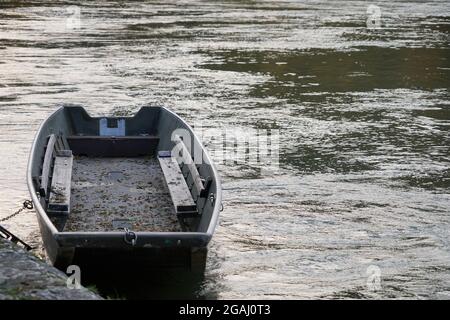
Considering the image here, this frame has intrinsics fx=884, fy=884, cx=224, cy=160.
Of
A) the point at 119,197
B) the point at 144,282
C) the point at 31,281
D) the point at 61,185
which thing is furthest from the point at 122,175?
the point at 31,281

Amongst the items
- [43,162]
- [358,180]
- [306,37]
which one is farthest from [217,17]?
[43,162]

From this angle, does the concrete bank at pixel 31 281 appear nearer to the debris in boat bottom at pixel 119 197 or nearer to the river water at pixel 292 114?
the river water at pixel 292 114

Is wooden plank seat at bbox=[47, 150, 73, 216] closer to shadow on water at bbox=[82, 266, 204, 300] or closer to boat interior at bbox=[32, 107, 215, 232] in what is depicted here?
boat interior at bbox=[32, 107, 215, 232]

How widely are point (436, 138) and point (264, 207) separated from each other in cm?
578

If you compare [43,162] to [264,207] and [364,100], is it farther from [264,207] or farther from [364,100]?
[364,100]

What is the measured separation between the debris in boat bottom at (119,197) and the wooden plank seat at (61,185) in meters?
0.21

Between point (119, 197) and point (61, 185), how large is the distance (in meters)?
0.82

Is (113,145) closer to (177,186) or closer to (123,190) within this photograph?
(123,190)

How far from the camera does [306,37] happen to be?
33.0m

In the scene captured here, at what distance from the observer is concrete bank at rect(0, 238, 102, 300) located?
6270 millimetres

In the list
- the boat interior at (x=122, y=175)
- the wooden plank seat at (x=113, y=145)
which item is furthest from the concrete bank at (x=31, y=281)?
the wooden plank seat at (x=113, y=145)

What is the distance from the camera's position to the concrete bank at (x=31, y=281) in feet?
20.6

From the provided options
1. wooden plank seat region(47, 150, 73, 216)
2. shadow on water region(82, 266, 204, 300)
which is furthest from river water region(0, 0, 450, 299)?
wooden plank seat region(47, 150, 73, 216)
